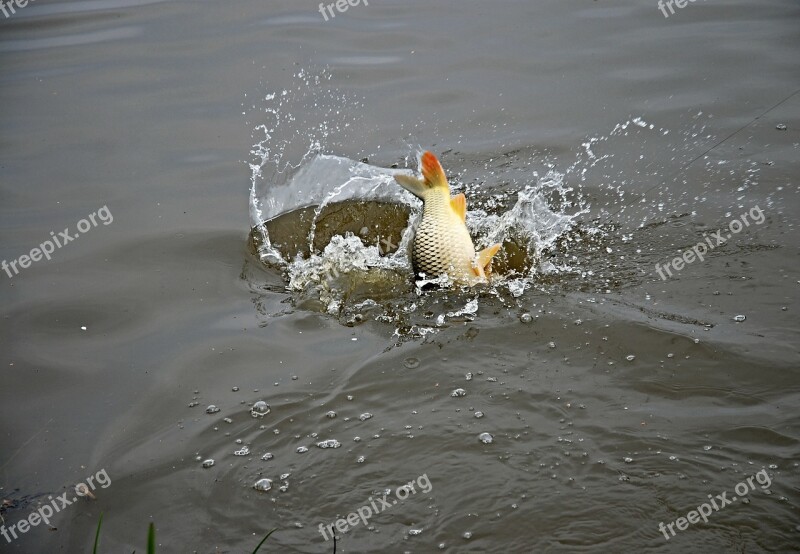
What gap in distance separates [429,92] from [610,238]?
9.40 ft

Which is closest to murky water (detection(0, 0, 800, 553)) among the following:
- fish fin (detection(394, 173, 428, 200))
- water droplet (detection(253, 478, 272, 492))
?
water droplet (detection(253, 478, 272, 492))

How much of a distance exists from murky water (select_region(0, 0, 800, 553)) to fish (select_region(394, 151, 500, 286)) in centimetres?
17

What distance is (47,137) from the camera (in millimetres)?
7020


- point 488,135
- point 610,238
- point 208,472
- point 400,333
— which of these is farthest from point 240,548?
point 488,135

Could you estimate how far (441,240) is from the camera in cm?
456

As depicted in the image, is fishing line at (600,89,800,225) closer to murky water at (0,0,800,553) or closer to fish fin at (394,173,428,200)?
murky water at (0,0,800,553)

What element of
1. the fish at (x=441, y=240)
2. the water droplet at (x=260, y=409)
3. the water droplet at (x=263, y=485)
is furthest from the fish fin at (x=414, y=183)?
the water droplet at (x=263, y=485)

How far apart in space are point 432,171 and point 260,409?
1736 mm

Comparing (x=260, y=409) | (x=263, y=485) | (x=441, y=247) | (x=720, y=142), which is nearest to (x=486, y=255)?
(x=441, y=247)

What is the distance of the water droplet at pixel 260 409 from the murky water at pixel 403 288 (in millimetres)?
52

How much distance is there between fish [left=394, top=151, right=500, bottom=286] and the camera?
458 cm

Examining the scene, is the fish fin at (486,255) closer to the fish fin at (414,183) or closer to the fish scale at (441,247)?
the fish scale at (441,247)

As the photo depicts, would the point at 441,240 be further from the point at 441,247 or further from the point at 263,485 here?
the point at 263,485

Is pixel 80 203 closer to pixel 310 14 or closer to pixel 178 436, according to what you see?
pixel 178 436
